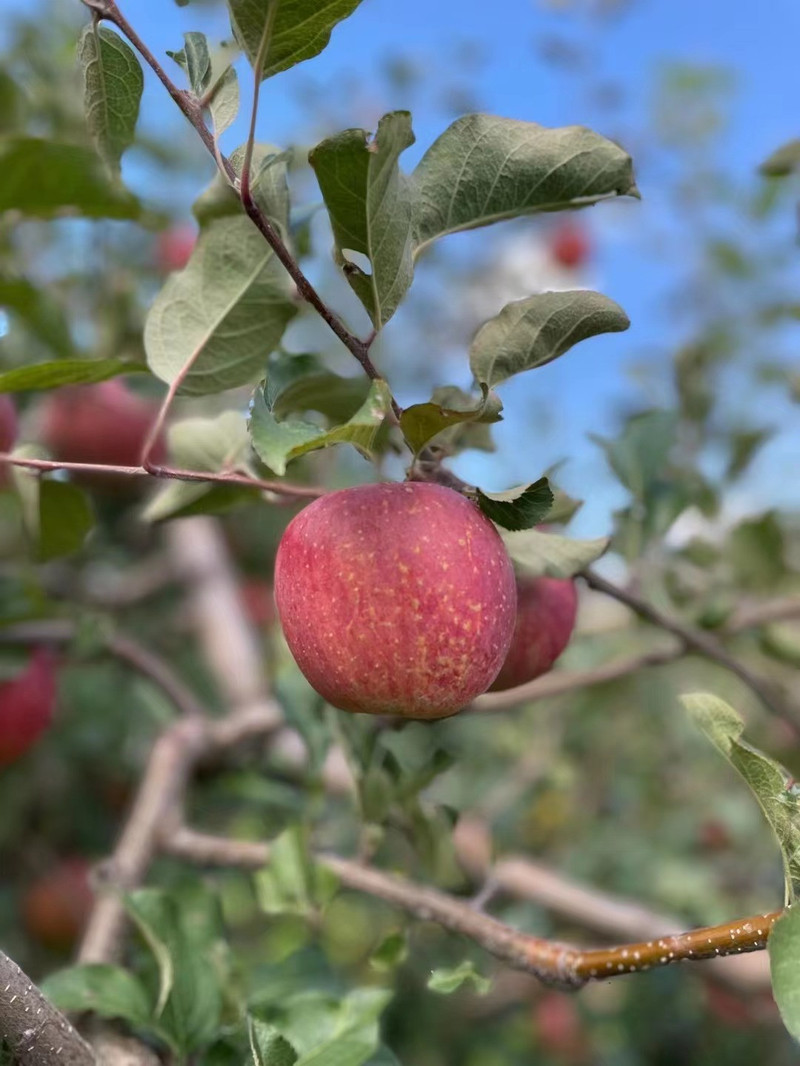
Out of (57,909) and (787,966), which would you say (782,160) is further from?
(57,909)

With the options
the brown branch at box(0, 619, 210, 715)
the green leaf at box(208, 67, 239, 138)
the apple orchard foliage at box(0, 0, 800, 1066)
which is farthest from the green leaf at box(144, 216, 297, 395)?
the brown branch at box(0, 619, 210, 715)

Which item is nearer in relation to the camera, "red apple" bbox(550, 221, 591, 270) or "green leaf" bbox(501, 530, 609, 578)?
"green leaf" bbox(501, 530, 609, 578)

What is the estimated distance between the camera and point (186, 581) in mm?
2031

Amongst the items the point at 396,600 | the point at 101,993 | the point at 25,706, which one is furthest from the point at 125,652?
the point at 396,600

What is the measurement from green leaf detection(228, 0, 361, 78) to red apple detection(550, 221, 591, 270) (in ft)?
9.41

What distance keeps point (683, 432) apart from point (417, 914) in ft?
2.41

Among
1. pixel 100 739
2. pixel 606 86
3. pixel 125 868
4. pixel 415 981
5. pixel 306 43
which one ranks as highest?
pixel 306 43

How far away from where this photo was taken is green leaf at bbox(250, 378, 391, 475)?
1.46ft

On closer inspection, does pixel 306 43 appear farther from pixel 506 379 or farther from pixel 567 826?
pixel 567 826

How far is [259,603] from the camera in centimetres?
241

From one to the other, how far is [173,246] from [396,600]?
65.0 inches

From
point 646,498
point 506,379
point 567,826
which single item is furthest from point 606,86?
point 506,379

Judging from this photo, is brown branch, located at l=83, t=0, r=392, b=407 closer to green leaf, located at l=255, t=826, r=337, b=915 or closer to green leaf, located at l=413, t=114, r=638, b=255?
green leaf, located at l=413, t=114, r=638, b=255

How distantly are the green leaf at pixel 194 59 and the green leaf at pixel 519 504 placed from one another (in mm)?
250
